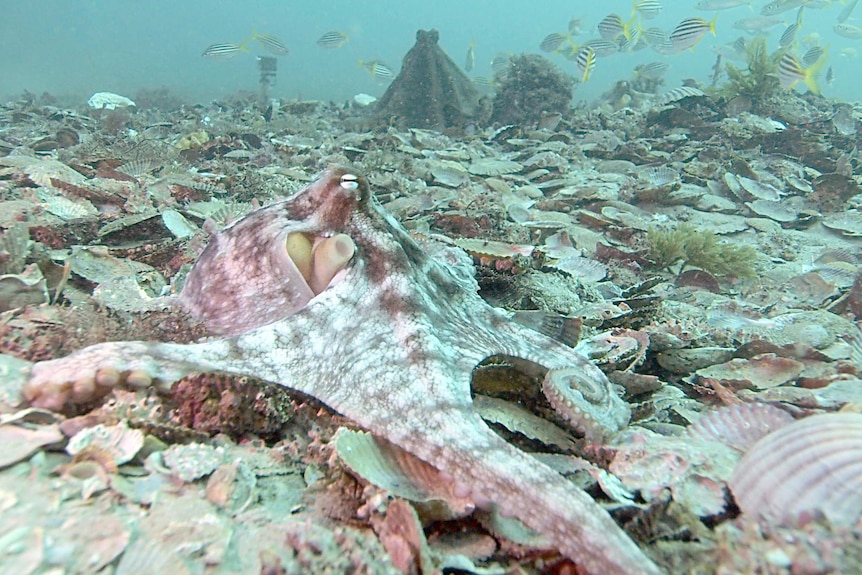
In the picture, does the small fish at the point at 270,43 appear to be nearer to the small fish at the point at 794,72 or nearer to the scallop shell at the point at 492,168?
the scallop shell at the point at 492,168

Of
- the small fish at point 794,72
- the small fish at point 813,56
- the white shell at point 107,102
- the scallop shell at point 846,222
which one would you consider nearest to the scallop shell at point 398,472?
the scallop shell at point 846,222

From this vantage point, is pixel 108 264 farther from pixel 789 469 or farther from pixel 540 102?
pixel 540 102

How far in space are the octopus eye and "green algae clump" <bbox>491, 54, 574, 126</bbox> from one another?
42.5 ft

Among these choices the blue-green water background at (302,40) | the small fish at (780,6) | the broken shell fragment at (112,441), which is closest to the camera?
the broken shell fragment at (112,441)

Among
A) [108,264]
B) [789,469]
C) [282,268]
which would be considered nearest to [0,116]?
[108,264]

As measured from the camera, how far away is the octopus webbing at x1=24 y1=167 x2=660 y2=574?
64.1 inches

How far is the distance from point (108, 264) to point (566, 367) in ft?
10.2

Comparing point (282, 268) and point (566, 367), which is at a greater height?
point (282, 268)

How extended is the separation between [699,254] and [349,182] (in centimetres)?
469

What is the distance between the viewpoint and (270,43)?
1814cm

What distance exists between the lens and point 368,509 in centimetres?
164

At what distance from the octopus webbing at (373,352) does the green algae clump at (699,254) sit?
3527 mm

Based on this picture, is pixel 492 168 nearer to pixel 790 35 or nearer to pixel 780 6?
pixel 790 35

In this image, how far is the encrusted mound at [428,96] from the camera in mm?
14820
